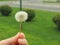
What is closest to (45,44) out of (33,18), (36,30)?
(36,30)

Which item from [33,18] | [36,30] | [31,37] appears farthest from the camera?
[33,18]

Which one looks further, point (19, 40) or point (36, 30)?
point (36, 30)

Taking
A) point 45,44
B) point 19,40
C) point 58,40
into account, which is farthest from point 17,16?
point 58,40

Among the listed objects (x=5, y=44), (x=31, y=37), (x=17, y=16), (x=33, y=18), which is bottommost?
(x=33, y=18)

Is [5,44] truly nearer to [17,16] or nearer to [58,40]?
[17,16]

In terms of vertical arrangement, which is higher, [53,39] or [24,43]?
[24,43]

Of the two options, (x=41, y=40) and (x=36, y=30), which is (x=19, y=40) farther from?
(x=36, y=30)

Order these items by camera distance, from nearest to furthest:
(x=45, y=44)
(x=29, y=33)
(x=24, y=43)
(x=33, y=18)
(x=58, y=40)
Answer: (x=24, y=43) → (x=45, y=44) → (x=58, y=40) → (x=29, y=33) → (x=33, y=18)

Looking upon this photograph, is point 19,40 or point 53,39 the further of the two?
point 53,39

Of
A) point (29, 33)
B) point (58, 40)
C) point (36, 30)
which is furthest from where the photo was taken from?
point (36, 30)
